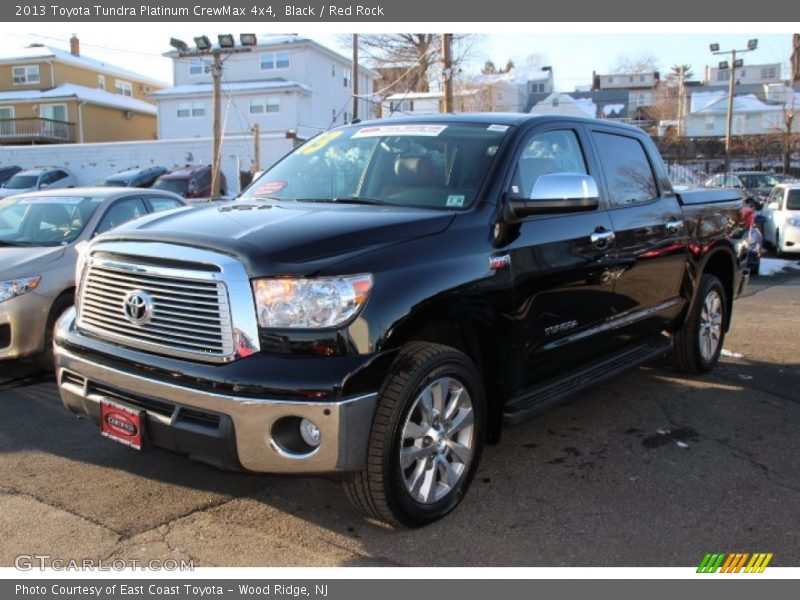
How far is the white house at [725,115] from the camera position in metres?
56.1

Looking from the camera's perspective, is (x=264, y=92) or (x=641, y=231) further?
(x=264, y=92)

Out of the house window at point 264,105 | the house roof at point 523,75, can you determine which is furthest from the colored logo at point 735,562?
the house roof at point 523,75

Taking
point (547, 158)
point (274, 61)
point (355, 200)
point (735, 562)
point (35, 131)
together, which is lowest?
point (735, 562)

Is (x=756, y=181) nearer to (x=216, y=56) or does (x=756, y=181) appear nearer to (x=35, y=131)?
(x=216, y=56)

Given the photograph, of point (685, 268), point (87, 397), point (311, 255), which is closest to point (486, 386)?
point (311, 255)

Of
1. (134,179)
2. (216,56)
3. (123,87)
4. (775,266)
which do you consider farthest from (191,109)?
(775,266)

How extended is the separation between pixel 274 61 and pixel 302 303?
3742cm

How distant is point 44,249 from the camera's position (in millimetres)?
6090

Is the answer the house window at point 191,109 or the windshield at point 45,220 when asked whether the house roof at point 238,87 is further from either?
the windshield at point 45,220

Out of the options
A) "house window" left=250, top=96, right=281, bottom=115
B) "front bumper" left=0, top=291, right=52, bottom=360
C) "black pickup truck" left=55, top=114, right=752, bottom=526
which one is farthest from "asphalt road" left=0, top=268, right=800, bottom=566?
"house window" left=250, top=96, right=281, bottom=115

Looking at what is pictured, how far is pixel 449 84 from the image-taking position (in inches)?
792

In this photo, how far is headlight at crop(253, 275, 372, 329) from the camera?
3.04 m

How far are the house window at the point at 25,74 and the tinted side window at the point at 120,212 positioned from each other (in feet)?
151

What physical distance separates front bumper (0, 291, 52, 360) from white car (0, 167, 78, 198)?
21772 mm
